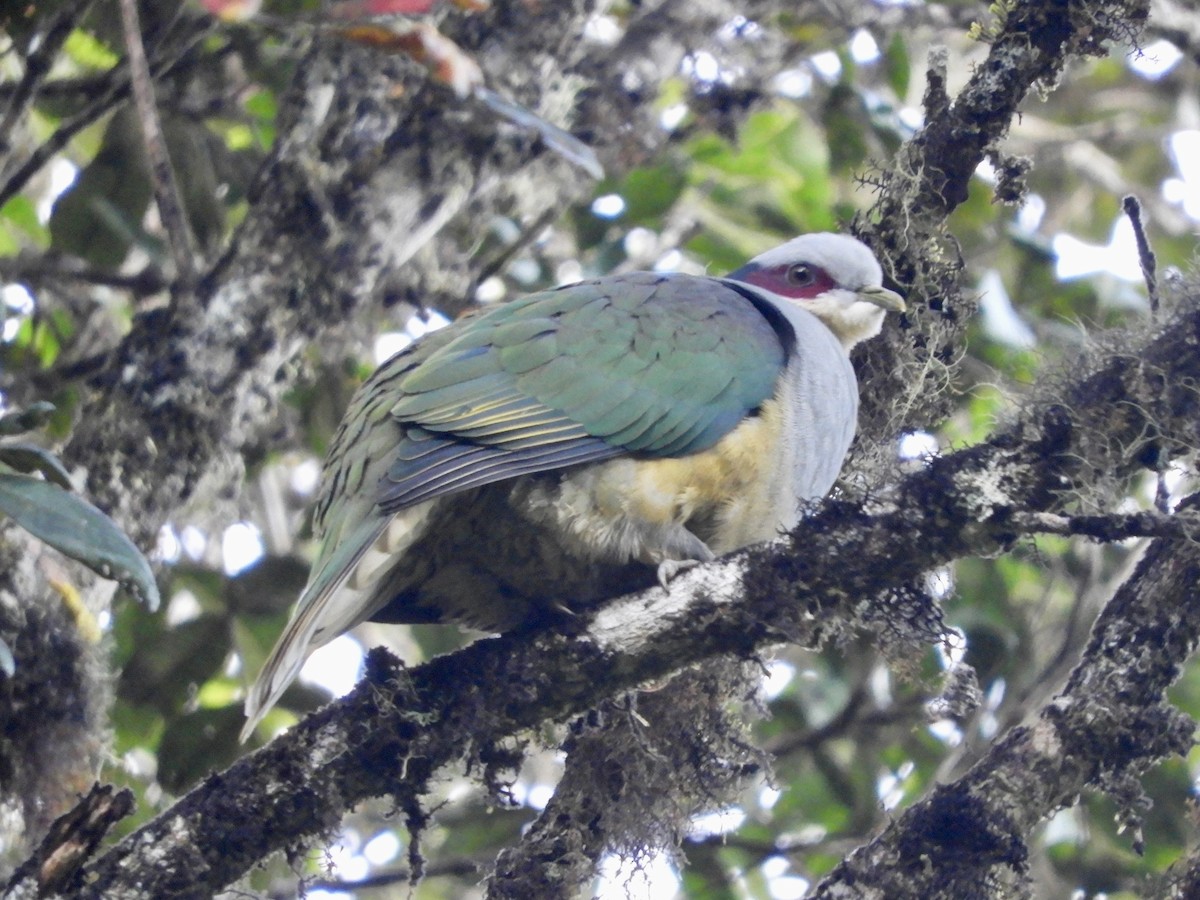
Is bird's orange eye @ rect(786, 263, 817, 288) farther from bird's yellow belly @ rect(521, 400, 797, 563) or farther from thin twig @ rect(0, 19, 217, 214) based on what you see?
thin twig @ rect(0, 19, 217, 214)

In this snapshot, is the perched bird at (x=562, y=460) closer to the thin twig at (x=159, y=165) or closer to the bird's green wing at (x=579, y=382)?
the bird's green wing at (x=579, y=382)

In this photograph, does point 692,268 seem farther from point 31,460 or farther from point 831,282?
point 31,460

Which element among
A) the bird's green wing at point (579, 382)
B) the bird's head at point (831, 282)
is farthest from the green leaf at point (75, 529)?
the bird's head at point (831, 282)

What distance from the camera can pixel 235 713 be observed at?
4.09 m

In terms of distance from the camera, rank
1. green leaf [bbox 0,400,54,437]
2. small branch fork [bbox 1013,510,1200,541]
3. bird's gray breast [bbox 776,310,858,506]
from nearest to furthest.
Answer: small branch fork [bbox 1013,510,1200,541] < green leaf [bbox 0,400,54,437] < bird's gray breast [bbox 776,310,858,506]

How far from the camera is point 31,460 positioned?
265 cm

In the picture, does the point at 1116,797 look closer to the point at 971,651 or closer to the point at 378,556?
the point at 378,556

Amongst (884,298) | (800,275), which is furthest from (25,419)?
(800,275)

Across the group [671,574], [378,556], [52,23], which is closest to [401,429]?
[378,556]

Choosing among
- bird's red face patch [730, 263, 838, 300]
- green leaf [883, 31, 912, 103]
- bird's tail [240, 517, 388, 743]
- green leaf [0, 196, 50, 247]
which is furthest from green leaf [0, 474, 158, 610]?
green leaf [883, 31, 912, 103]

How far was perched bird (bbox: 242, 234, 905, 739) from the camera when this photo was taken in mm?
3072

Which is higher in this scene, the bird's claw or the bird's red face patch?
the bird's claw

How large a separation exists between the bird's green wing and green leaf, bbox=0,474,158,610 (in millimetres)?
543

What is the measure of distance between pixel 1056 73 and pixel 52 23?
2.46m
